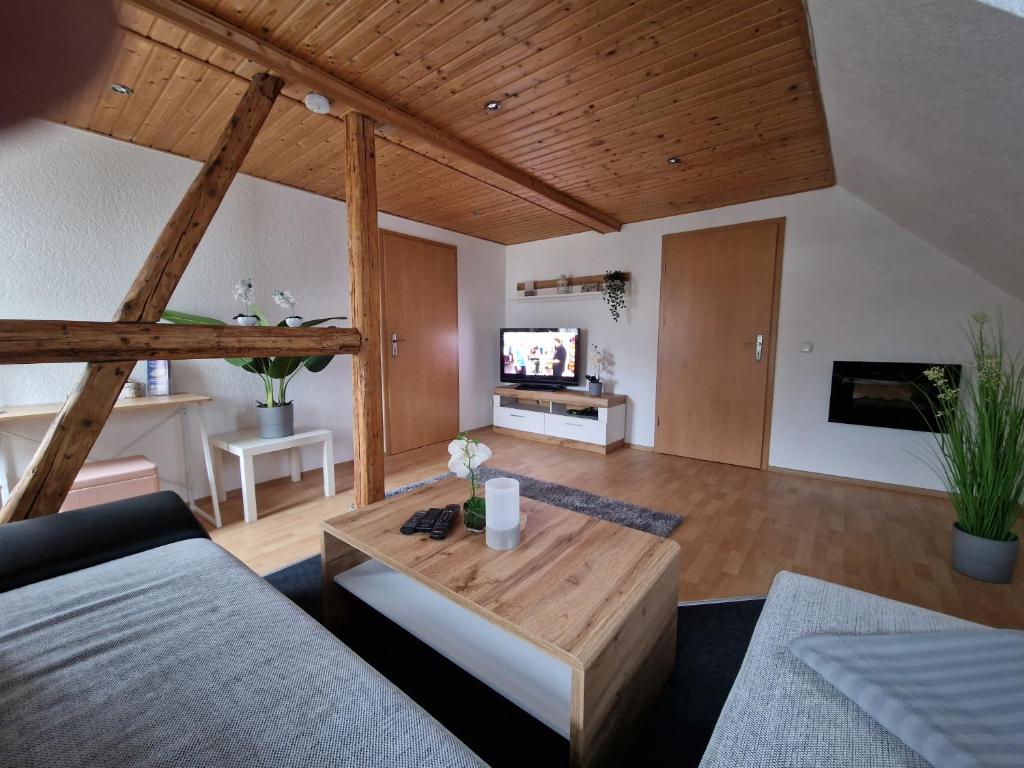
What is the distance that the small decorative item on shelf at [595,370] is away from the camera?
4.36 m

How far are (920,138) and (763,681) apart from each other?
2178 millimetres

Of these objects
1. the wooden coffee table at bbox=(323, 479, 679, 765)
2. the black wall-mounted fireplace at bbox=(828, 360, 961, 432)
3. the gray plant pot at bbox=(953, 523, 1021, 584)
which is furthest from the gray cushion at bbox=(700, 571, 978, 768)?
the black wall-mounted fireplace at bbox=(828, 360, 961, 432)

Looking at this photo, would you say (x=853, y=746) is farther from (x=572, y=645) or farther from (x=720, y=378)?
(x=720, y=378)

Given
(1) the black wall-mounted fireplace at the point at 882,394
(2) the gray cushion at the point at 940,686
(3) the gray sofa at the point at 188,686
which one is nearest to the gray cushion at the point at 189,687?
(3) the gray sofa at the point at 188,686

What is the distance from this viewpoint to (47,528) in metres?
1.29

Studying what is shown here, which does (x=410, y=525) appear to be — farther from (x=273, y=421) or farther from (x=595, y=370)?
(x=595, y=370)

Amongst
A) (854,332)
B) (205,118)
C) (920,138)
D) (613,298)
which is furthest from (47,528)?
(854,332)

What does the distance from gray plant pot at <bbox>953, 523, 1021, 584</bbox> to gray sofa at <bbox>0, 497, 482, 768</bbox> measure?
8.60 feet

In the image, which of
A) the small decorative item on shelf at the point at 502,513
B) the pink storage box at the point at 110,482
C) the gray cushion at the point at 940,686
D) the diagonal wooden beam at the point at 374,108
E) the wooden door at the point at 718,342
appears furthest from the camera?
the wooden door at the point at 718,342

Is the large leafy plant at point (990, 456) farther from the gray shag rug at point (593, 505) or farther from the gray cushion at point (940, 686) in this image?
the gray cushion at point (940, 686)

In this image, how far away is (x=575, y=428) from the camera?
14.2ft

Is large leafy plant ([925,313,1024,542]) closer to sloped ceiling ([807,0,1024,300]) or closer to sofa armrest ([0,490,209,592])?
sloped ceiling ([807,0,1024,300])

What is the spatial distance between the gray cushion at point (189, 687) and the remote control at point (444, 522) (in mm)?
494

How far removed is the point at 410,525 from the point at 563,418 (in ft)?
9.90
